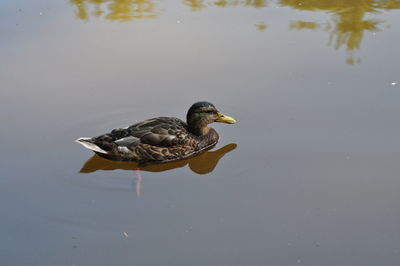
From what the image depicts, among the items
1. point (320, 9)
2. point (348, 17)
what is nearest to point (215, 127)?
point (348, 17)

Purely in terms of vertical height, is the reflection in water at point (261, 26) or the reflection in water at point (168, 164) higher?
the reflection in water at point (261, 26)

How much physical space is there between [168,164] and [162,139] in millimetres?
290

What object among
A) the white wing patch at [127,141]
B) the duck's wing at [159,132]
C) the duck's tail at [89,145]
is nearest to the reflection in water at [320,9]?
the duck's wing at [159,132]

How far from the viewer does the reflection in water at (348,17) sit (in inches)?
313

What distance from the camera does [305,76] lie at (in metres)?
7.05

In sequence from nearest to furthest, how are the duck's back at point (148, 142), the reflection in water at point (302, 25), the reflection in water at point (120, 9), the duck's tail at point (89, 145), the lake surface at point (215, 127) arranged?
the lake surface at point (215, 127)
the duck's tail at point (89, 145)
the duck's back at point (148, 142)
the reflection in water at point (302, 25)
the reflection in water at point (120, 9)

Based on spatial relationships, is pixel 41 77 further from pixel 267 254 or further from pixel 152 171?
pixel 267 254

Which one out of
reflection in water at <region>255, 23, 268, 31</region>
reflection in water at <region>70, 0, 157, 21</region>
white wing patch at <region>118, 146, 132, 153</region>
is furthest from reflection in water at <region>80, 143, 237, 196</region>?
reflection in water at <region>70, 0, 157, 21</region>

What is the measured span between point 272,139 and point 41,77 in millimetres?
3402

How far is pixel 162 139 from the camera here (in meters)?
6.09

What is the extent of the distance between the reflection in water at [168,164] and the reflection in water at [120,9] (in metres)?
3.74

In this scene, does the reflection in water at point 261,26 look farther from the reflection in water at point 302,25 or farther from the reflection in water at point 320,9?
the reflection in water at point 302,25

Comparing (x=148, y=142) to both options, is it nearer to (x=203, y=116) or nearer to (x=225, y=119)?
(x=203, y=116)

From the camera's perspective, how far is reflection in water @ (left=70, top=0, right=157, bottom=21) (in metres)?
9.19
